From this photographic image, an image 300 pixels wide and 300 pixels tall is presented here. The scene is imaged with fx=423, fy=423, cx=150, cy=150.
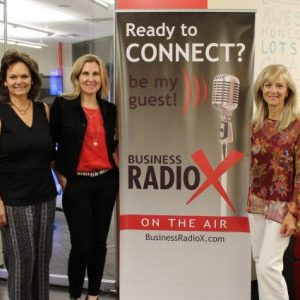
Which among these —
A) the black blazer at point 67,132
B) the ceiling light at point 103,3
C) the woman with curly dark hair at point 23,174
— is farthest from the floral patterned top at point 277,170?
the ceiling light at point 103,3

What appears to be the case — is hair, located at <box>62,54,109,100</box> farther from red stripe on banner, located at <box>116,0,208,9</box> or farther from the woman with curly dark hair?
red stripe on banner, located at <box>116,0,208,9</box>

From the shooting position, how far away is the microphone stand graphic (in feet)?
8.29

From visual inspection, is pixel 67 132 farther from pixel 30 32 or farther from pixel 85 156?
pixel 30 32

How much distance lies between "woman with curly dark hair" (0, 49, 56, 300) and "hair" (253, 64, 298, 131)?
114 cm

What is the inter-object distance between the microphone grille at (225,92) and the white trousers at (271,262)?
2.29 feet

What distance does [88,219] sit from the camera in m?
2.52

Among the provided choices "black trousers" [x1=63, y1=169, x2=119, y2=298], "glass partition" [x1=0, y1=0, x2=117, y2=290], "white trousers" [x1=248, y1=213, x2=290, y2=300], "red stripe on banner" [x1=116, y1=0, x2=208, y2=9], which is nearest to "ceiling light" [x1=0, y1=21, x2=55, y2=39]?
"glass partition" [x1=0, y1=0, x2=117, y2=290]

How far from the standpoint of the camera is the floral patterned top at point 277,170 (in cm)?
209

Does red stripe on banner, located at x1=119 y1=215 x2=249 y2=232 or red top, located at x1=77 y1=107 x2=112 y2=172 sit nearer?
red top, located at x1=77 y1=107 x2=112 y2=172

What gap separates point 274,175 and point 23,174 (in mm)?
1270

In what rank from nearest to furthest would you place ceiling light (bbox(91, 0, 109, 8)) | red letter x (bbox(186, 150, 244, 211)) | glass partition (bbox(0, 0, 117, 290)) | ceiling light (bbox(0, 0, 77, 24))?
1. red letter x (bbox(186, 150, 244, 211))
2. glass partition (bbox(0, 0, 117, 290))
3. ceiling light (bbox(91, 0, 109, 8))
4. ceiling light (bbox(0, 0, 77, 24))

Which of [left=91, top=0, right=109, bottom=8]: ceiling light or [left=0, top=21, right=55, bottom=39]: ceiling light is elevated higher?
[left=0, top=21, right=55, bottom=39]: ceiling light

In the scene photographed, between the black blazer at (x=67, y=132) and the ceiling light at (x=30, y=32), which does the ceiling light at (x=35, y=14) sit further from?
the black blazer at (x=67, y=132)

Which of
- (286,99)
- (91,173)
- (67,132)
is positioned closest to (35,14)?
(67,132)
